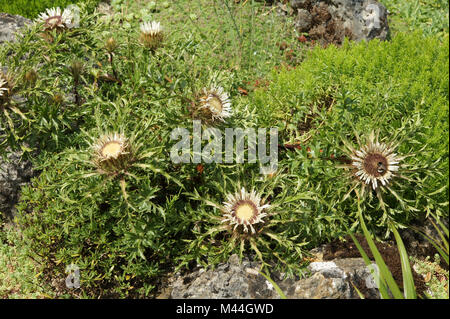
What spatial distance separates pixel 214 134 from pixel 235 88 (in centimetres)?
145

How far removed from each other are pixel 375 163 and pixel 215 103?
1.08m

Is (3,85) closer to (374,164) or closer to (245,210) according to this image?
(245,210)

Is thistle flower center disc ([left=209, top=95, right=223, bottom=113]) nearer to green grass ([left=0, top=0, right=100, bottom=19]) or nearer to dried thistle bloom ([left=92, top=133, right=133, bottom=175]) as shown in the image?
dried thistle bloom ([left=92, top=133, right=133, bottom=175])

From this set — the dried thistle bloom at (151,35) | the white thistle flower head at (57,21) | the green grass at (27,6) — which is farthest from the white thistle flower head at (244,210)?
the green grass at (27,6)

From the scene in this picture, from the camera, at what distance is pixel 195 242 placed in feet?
9.72

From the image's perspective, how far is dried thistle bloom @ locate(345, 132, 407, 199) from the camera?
2850 millimetres

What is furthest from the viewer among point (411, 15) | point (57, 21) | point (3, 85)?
point (411, 15)

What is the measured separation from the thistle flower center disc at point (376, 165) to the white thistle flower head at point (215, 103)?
0.94 m

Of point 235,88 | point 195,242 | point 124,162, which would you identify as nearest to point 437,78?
point 235,88

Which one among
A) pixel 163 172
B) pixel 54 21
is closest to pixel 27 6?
pixel 54 21

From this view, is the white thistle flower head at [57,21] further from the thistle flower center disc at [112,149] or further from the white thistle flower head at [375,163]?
the white thistle flower head at [375,163]

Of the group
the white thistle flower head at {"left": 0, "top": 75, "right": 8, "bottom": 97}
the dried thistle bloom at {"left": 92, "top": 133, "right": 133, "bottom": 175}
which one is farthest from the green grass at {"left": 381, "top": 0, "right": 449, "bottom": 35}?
the white thistle flower head at {"left": 0, "top": 75, "right": 8, "bottom": 97}

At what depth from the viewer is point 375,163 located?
9.34 ft
